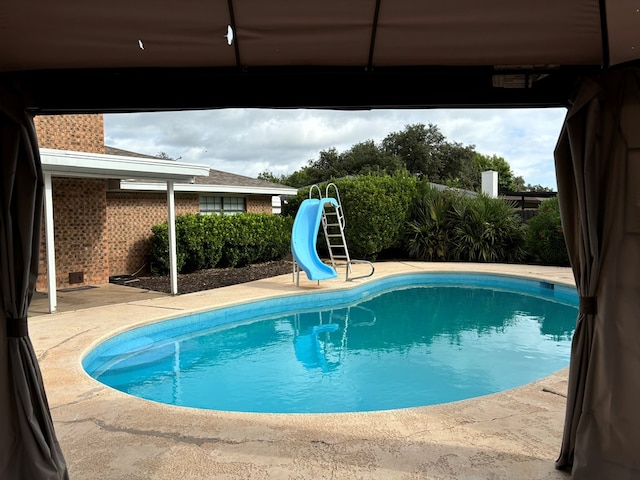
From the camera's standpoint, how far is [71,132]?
10602mm

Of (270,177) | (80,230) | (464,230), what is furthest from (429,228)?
(270,177)

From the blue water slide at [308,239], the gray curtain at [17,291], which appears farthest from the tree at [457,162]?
the gray curtain at [17,291]

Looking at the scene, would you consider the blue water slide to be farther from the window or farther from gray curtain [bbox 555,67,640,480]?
gray curtain [bbox 555,67,640,480]

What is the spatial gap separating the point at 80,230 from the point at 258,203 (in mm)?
7100

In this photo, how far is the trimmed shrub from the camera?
46.3ft

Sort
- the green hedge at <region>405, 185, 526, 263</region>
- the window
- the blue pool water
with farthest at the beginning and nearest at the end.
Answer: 1. the green hedge at <region>405, 185, 526, 263</region>
2. the window
3. the blue pool water

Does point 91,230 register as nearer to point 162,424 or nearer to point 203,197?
point 203,197

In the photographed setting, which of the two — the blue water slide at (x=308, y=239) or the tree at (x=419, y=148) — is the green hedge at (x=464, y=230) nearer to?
the blue water slide at (x=308, y=239)

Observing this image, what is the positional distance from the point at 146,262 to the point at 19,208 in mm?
10534

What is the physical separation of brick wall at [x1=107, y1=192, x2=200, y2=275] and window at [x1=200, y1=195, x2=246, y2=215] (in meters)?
1.86

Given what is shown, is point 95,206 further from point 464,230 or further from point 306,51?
point 464,230

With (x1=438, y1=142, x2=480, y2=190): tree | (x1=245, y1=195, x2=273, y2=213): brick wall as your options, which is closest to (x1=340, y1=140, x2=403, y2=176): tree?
(x1=438, y1=142, x2=480, y2=190): tree

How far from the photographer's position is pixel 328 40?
2.68 m

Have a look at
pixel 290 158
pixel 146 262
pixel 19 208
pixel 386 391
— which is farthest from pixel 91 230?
pixel 290 158
